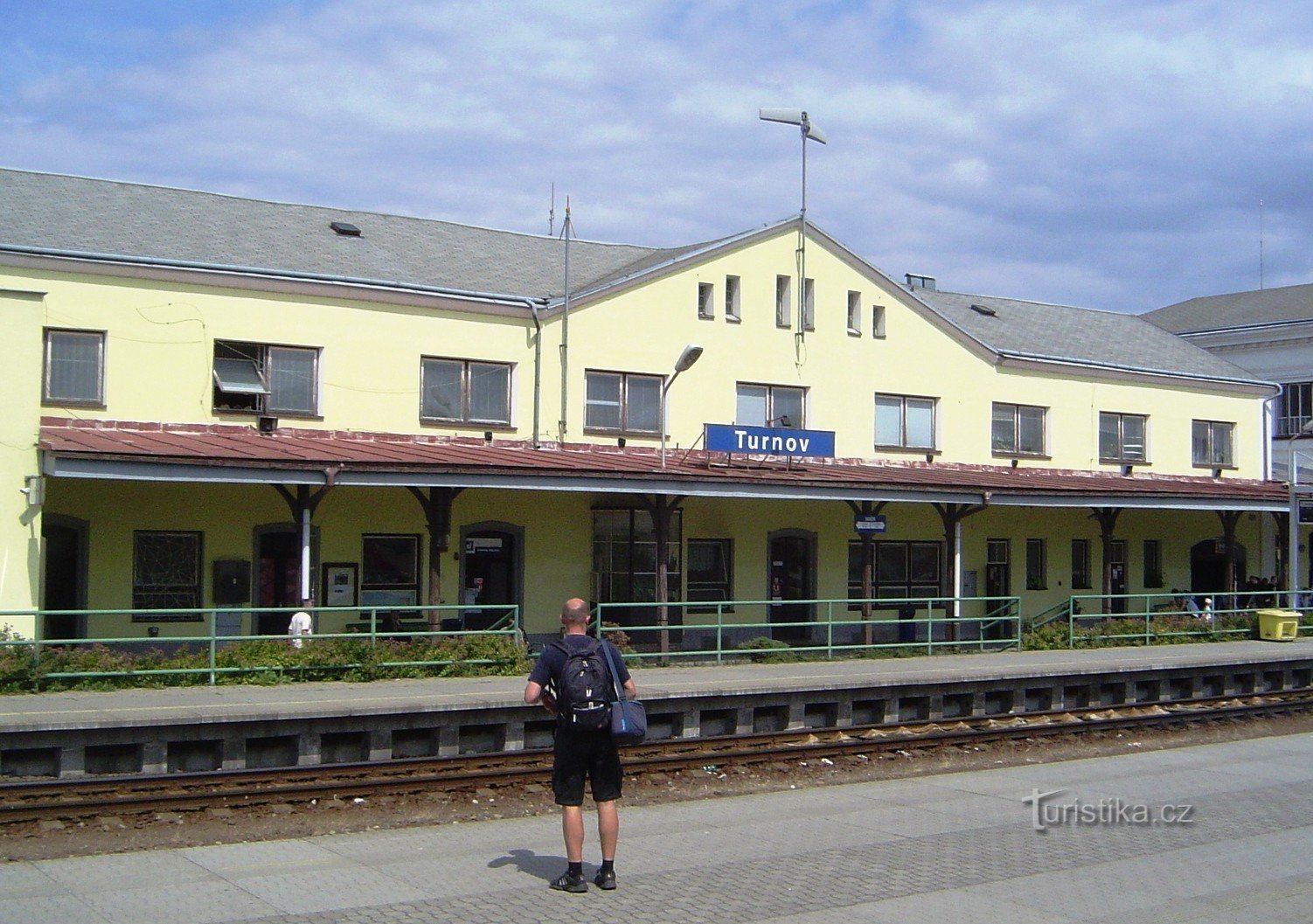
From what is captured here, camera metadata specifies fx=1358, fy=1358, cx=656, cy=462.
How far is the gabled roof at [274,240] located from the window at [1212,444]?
15.9 m

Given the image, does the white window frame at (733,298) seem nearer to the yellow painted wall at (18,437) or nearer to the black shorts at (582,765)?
the yellow painted wall at (18,437)

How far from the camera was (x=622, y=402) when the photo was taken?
26188mm

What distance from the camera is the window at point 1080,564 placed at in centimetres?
3266

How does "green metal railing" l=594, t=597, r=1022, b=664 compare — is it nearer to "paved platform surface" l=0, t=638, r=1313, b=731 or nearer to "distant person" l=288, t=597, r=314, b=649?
"paved platform surface" l=0, t=638, r=1313, b=731

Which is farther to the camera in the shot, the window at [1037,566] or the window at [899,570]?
the window at [1037,566]

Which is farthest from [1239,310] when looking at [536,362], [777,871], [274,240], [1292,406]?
[777,871]

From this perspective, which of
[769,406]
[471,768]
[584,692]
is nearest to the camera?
[584,692]

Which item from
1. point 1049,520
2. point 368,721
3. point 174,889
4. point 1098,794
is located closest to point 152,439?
point 368,721

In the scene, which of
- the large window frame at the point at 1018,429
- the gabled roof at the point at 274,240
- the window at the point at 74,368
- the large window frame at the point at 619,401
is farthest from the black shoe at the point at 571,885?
the large window frame at the point at 1018,429

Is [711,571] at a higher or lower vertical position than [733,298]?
lower

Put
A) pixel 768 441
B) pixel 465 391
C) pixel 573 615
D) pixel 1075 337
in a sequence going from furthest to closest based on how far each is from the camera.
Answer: pixel 1075 337
pixel 768 441
pixel 465 391
pixel 573 615

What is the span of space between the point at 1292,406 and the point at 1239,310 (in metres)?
5.61

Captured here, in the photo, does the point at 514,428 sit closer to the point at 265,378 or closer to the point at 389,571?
the point at 389,571

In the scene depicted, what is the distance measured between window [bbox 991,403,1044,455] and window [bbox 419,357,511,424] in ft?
40.8
